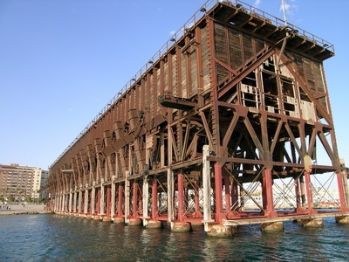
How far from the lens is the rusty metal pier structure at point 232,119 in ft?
90.8

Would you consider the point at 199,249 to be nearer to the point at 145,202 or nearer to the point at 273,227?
the point at 273,227

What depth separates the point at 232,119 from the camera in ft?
93.9

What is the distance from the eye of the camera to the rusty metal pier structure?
27.7 metres

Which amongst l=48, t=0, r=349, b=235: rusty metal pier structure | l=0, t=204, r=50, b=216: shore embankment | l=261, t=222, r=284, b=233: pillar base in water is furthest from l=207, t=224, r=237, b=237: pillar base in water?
l=0, t=204, r=50, b=216: shore embankment

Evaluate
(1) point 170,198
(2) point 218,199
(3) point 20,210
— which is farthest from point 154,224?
(3) point 20,210

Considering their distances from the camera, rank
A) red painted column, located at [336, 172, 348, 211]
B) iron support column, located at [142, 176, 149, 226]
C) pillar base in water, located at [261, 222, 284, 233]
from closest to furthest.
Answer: pillar base in water, located at [261, 222, 284, 233] < red painted column, located at [336, 172, 348, 211] < iron support column, located at [142, 176, 149, 226]

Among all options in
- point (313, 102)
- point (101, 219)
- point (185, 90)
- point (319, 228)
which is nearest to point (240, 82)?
point (185, 90)

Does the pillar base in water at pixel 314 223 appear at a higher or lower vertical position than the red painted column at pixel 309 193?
lower

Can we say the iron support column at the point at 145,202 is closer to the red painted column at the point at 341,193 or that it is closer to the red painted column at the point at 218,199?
the red painted column at the point at 218,199

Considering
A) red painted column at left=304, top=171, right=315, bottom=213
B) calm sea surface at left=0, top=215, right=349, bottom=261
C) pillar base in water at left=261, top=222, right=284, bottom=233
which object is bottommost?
calm sea surface at left=0, top=215, right=349, bottom=261

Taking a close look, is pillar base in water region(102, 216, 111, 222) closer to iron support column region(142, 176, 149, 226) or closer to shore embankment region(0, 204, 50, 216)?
iron support column region(142, 176, 149, 226)

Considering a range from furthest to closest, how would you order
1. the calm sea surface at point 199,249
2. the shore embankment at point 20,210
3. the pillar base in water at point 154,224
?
the shore embankment at point 20,210, the pillar base in water at point 154,224, the calm sea surface at point 199,249

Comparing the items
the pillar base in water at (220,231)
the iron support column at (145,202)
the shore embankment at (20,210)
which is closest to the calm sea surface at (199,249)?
the pillar base in water at (220,231)

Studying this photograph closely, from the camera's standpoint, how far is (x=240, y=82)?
3031 cm
